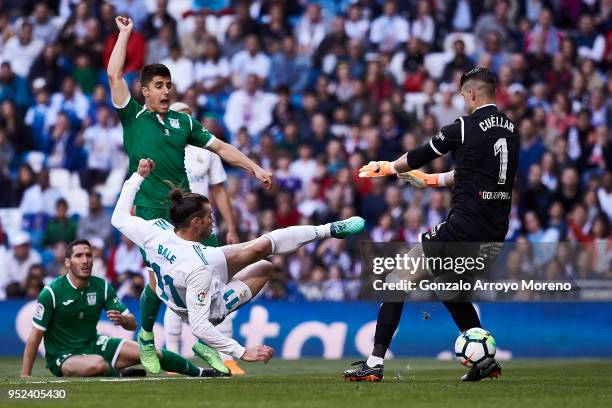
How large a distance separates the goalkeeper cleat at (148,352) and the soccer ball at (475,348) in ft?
9.88

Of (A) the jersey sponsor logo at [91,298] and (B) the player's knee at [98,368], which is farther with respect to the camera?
(A) the jersey sponsor logo at [91,298]

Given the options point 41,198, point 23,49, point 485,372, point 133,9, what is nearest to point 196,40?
point 133,9

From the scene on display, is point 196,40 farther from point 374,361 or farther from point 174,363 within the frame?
point 374,361

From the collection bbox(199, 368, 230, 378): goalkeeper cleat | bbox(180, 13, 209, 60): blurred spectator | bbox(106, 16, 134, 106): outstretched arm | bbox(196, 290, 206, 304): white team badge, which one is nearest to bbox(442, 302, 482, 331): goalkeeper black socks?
bbox(196, 290, 206, 304): white team badge

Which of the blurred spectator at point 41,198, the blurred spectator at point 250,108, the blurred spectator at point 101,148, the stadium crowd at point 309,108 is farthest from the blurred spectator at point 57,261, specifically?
the blurred spectator at point 250,108

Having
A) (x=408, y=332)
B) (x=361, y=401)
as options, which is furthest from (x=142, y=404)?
(x=408, y=332)

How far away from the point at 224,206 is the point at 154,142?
219cm

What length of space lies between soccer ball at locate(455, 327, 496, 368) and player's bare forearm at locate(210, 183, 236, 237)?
4.06 meters

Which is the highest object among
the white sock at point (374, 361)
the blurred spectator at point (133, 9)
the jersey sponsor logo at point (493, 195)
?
the blurred spectator at point (133, 9)

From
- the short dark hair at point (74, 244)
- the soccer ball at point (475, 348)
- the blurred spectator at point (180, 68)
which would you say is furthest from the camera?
the blurred spectator at point (180, 68)

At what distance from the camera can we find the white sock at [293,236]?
11594 mm

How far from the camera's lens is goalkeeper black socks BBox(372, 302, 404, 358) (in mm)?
11391

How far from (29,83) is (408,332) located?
30.4 feet

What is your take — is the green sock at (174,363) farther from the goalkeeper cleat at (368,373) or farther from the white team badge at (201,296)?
the goalkeeper cleat at (368,373)
